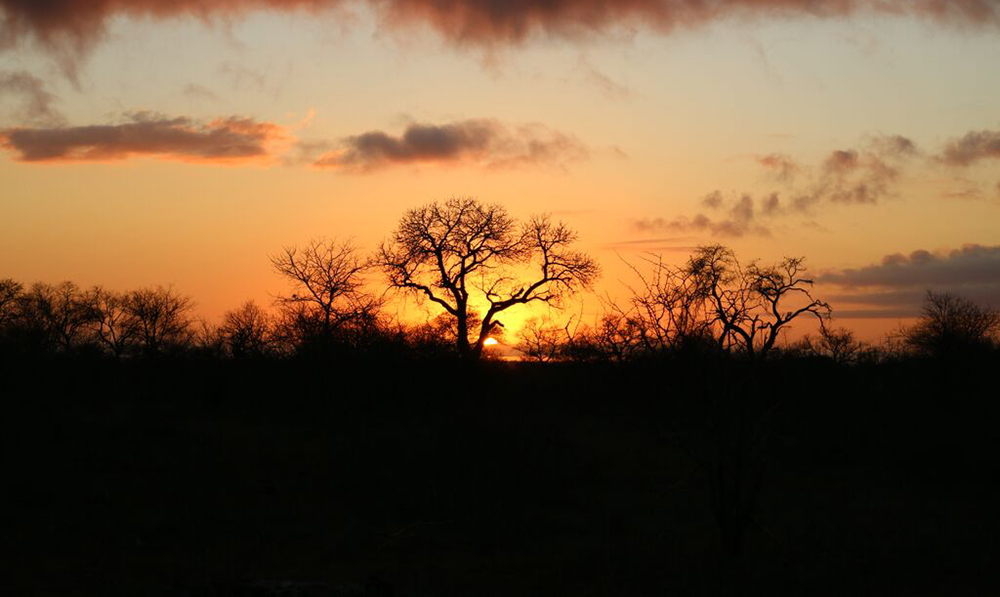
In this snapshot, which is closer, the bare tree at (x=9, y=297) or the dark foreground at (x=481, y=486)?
the dark foreground at (x=481, y=486)

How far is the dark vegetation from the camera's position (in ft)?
36.2

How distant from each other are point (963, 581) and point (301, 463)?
515 inches

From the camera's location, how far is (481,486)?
16.8m

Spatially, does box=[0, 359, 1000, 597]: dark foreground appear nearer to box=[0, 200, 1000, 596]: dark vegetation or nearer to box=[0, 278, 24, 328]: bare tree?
box=[0, 200, 1000, 596]: dark vegetation

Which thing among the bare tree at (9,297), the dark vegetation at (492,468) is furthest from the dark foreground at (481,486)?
the bare tree at (9,297)

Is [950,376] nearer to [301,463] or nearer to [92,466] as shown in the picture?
[301,463]

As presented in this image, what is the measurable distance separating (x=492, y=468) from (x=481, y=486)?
115cm

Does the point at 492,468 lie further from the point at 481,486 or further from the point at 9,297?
the point at 9,297

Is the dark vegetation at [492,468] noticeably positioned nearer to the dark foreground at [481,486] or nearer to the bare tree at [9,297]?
the dark foreground at [481,486]

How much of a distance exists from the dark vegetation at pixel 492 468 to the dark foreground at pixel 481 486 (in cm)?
7

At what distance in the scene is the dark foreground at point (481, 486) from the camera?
10914 mm

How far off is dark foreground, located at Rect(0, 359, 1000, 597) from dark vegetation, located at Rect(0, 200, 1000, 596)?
2.6 inches

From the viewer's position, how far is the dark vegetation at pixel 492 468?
11023 millimetres

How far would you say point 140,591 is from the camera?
9.82 metres
